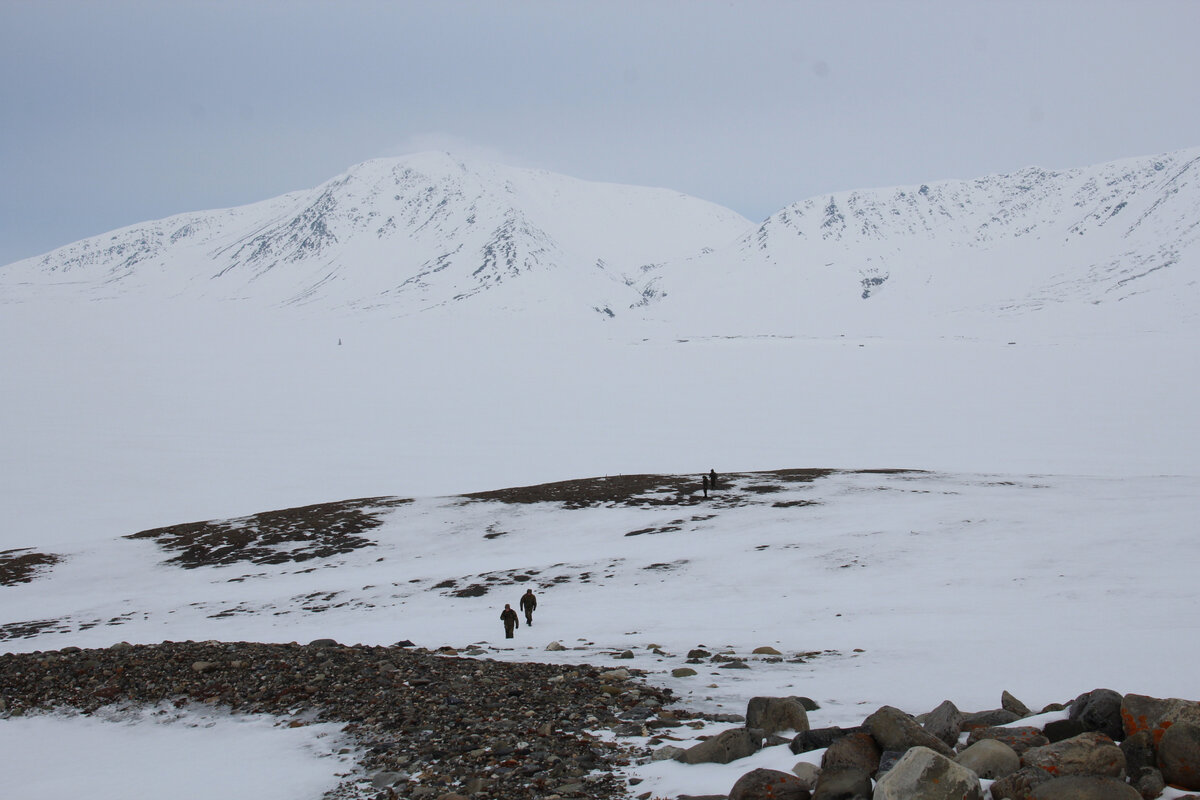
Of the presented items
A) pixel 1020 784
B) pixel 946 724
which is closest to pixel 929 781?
pixel 1020 784

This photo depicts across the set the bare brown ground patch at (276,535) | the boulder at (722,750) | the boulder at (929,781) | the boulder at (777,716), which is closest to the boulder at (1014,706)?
the boulder at (777,716)

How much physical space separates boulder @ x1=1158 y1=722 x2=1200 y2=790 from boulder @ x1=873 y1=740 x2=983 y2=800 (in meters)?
1.68

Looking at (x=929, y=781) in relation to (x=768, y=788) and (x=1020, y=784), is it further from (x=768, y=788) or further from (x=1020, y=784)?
(x=768, y=788)

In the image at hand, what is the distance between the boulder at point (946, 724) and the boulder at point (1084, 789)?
2307 mm

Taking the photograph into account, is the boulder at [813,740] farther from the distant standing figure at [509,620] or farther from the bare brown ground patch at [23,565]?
the bare brown ground patch at [23,565]

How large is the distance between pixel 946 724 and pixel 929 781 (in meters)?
2.70

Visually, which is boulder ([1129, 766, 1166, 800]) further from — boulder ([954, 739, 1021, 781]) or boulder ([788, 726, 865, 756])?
boulder ([788, 726, 865, 756])

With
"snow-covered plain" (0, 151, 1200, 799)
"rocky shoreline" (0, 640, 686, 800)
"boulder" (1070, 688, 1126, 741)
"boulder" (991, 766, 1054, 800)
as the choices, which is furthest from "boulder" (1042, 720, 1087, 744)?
"rocky shoreline" (0, 640, 686, 800)

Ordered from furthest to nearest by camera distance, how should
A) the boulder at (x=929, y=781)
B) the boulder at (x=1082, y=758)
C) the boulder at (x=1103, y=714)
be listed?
the boulder at (x=1103, y=714) → the boulder at (x=1082, y=758) → the boulder at (x=929, y=781)

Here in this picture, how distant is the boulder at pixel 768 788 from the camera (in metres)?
6.92

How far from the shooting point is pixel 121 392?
8112 cm

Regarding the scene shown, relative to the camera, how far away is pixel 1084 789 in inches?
235

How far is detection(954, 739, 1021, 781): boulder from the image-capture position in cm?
693

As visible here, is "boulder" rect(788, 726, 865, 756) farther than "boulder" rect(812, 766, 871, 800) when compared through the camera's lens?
Yes
